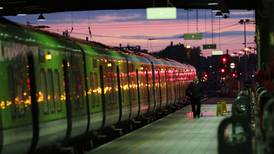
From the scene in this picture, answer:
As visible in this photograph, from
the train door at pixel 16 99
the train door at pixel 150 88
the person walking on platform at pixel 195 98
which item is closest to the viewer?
the train door at pixel 16 99

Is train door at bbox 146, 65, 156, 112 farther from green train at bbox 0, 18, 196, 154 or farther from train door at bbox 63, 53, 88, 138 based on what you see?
train door at bbox 63, 53, 88, 138

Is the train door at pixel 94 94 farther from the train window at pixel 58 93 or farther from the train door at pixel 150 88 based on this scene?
the train door at pixel 150 88

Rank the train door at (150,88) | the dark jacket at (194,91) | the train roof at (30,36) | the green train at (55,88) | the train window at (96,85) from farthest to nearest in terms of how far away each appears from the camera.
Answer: the dark jacket at (194,91)
the train door at (150,88)
the train window at (96,85)
the train roof at (30,36)
the green train at (55,88)

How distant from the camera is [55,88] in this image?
53.8 feet

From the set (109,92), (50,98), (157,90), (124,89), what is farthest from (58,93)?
(157,90)

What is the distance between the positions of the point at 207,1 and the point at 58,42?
624 inches

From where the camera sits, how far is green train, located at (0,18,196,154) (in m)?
12.8

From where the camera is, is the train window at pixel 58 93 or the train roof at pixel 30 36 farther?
the train window at pixel 58 93

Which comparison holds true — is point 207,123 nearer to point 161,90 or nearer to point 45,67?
point 161,90

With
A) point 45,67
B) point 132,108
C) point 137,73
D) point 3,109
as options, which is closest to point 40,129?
point 45,67

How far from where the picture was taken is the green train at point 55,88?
12.8 m

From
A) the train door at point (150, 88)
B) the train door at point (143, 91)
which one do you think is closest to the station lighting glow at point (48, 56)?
the train door at point (143, 91)

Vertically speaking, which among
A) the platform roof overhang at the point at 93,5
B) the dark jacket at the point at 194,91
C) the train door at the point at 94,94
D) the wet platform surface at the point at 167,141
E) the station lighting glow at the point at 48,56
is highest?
the platform roof overhang at the point at 93,5

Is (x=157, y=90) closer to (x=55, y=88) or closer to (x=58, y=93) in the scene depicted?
(x=58, y=93)
